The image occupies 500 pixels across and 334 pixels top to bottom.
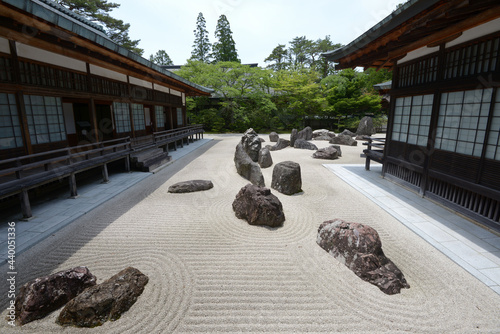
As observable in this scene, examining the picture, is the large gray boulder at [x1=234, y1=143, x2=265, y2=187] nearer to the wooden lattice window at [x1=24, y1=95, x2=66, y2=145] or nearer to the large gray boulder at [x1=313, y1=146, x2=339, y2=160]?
the large gray boulder at [x1=313, y1=146, x2=339, y2=160]

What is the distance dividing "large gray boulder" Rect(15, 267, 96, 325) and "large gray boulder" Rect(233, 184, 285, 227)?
3099mm

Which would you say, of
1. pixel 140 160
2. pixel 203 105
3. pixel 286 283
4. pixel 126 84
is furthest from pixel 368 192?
pixel 203 105

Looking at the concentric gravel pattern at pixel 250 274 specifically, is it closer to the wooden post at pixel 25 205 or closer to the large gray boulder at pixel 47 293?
the large gray boulder at pixel 47 293

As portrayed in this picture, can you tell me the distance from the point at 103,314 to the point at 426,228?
19.5 feet

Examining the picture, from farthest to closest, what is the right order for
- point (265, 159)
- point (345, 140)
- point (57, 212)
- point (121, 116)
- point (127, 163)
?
point (345, 140) → point (265, 159) → point (121, 116) → point (127, 163) → point (57, 212)

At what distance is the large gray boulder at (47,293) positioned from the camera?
2787mm

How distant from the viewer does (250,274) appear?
11.9 ft

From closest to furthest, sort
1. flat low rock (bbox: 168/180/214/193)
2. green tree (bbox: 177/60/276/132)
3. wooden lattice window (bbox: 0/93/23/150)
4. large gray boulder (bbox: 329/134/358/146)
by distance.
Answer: wooden lattice window (bbox: 0/93/23/150)
flat low rock (bbox: 168/180/214/193)
large gray boulder (bbox: 329/134/358/146)
green tree (bbox: 177/60/276/132)

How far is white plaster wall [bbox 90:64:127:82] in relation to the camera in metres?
8.52

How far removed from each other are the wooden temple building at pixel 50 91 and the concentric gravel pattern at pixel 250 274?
189 cm

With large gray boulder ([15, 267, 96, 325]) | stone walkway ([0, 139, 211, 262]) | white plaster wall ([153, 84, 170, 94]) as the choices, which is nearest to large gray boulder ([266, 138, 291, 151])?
white plaster wall ([153, 84, 170, 94])

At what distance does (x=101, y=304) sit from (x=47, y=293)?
0.75m

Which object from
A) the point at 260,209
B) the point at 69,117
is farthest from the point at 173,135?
the point at 260,209

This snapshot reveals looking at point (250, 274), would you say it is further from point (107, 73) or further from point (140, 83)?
point (140, 83)
